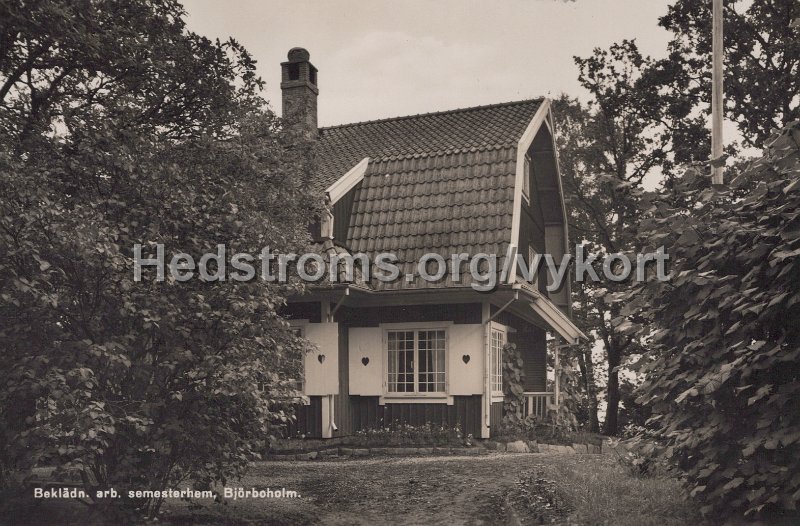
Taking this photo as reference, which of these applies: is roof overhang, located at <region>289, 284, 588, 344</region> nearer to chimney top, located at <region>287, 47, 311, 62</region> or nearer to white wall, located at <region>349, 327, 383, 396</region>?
white wall, located at <region>349, 327, 383, 396</region>

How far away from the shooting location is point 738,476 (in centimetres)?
613

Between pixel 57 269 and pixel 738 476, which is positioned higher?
pixel 57 269

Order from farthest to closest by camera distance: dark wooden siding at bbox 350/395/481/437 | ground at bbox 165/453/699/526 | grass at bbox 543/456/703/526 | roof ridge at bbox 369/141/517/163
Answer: roof ridge at bbox 369/141/517/163, dark wooden siding at bbox 350/395/481/437, ground at bbox 165/453/699/526, grass at bbox 543/456/703/526

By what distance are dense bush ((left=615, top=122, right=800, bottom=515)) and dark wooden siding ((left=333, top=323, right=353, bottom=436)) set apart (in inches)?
352

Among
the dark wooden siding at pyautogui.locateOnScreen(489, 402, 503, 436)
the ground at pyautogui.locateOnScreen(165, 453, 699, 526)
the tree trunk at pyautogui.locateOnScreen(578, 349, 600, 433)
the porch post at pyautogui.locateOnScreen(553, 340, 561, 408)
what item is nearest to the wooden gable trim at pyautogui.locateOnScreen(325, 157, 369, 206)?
the dark wooden siding at pyautogui.locateOnScreen(489, 402, 503, 436)

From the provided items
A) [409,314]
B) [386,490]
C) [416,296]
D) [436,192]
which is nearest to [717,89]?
[436,192]

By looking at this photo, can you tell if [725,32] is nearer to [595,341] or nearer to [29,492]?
[595,341]

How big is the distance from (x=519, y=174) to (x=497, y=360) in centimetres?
394

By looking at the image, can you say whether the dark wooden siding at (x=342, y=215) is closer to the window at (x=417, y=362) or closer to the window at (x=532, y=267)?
the window at (x=417, y=362)

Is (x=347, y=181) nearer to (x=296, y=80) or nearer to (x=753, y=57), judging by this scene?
(x=296, y=80)

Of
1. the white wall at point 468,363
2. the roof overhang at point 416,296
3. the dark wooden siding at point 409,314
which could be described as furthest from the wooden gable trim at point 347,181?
the white wall at point 468,363

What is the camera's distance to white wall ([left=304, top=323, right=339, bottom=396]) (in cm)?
1463

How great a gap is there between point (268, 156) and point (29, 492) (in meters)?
4.21

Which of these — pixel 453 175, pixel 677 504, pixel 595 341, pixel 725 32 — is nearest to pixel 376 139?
pixel 453 175
